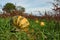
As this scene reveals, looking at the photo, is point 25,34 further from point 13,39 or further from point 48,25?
point 48,25

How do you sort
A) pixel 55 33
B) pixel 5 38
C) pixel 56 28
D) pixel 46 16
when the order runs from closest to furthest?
pixel 5 38
pixel 55 33
pixel 56 28
pixel 46 16

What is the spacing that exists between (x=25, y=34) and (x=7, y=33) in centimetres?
28

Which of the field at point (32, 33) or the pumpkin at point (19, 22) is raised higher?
the pumpkin at point (19, 22)

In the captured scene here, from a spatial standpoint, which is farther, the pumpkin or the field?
the pumpkin

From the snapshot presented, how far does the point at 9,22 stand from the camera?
4336mm

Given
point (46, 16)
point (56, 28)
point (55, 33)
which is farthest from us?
point (46, 16)

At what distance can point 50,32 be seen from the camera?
428 cm

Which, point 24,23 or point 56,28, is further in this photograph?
point 56,28

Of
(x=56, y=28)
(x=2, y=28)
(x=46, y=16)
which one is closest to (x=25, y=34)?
(x=2, y=28)

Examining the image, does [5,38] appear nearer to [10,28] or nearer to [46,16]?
[10,28]

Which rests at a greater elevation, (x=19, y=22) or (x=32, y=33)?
(x=19, y=22)

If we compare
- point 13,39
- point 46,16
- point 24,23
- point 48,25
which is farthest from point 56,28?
point 46,16

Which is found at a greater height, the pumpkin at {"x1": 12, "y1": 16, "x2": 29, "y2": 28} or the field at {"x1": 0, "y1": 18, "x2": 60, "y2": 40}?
the pumpkin at {"x1": 12, "y1": 16, "x2": 29, "y2": 28}

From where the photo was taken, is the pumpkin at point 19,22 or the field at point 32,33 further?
the pumpkin at point 19,22
